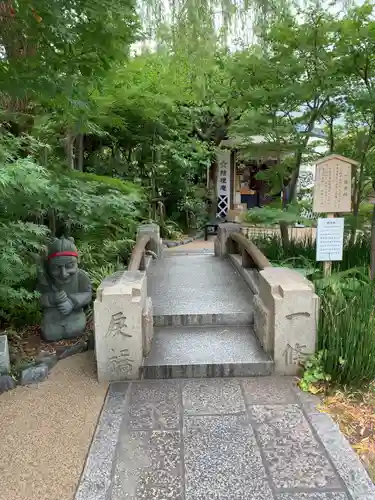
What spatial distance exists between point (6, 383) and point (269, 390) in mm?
2374

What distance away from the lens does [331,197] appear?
5289mm

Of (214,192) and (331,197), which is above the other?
(214,192)

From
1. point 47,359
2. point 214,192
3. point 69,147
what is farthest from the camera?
point 214,192

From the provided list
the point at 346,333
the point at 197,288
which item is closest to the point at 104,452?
the point at 346,333

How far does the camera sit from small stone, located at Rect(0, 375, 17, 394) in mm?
3640

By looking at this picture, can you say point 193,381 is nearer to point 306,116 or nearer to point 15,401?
point 15,401

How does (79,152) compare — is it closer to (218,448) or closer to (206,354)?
(206,354)

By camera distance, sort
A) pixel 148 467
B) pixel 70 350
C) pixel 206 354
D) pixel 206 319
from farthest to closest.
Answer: pixel 206 319
pixel 70 350
pixel 206 354
pixel 148 467

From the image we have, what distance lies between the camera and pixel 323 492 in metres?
2.39

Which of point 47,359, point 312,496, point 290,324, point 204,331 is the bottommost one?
point 312,496

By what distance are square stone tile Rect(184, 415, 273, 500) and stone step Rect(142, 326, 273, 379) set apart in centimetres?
67

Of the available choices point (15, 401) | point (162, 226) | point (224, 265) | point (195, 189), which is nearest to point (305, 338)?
point (15, 401)

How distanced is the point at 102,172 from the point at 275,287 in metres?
6.99

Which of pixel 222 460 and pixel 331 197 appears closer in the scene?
pixel 222 460
